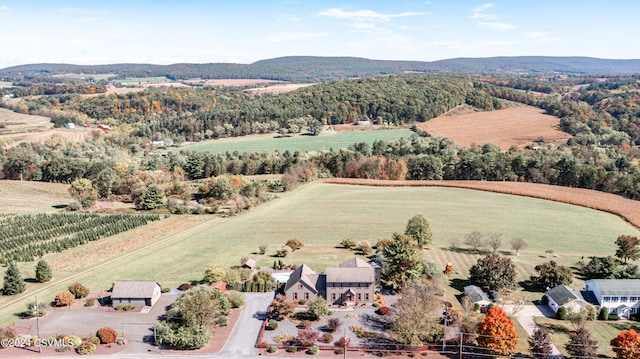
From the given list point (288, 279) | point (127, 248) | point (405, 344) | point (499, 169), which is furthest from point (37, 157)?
point (499, 169)

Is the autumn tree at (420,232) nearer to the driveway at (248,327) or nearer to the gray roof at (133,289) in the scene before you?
the driveway at (248,327)

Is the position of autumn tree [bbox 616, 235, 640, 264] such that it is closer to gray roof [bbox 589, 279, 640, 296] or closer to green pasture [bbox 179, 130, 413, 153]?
gray roof [bbox 589, 279, 640, 296]

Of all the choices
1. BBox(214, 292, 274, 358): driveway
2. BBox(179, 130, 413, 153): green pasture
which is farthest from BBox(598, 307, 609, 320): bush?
BBox(179, 130, 413, 153): green pasture

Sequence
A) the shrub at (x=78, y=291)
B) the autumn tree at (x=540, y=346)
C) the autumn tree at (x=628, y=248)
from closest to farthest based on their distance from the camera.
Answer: the autumn tree at (x=540, y=346)
the shrub at (x=78, y=291)
the autumn tree at (x=628, y=248)

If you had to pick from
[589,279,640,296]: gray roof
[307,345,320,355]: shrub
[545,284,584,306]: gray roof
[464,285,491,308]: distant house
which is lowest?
[307,345,320,355]: shrub

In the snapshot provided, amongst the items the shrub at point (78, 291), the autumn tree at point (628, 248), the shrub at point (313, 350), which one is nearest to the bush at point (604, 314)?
the autumn tree at point (628, 248)
